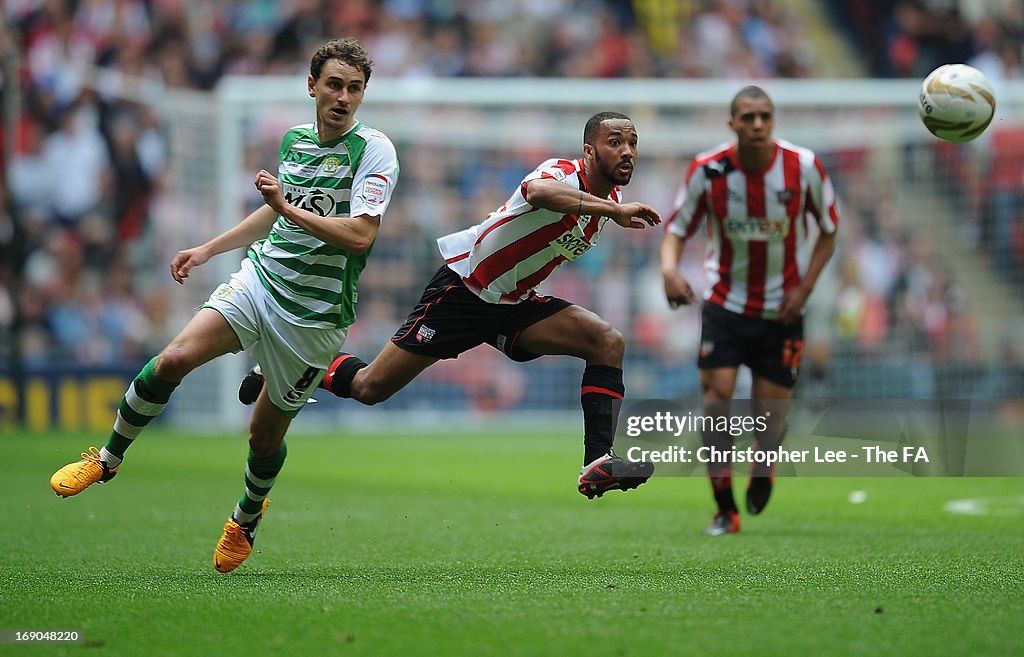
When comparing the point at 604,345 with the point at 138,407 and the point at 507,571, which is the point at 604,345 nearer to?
the point at 507,571

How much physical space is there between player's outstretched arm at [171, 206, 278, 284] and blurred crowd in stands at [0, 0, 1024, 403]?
11.6m

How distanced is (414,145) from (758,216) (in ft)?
34.2

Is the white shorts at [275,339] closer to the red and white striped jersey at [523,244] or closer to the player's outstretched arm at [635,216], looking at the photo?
the red and white striped jersey at [523,244]

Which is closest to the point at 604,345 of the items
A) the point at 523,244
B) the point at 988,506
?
the point at 523,244

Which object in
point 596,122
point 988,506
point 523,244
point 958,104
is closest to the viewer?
point 596,122

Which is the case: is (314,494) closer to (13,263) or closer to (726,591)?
(726,591)

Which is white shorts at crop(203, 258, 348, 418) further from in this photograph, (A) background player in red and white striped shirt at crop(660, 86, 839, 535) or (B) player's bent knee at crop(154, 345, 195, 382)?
(A) background player in red and white striped shirt at crop(660, 86, 839, 535)

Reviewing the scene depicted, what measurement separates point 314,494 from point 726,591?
5.90m

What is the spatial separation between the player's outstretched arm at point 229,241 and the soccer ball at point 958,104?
12.8 ft

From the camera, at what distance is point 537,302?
7.74 meters

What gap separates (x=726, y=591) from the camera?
6.09 meters

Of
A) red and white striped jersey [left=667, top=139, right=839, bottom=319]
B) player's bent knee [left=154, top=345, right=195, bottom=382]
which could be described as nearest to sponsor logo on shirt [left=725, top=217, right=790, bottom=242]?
red and white striped jersey [left=667, top=139, right=839, bottom=319]

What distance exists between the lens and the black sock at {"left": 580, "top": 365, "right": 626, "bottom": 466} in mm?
7195

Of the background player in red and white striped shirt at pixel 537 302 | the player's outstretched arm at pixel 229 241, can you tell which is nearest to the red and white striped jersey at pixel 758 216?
the background player in red and white striped shirt at pixel 537 302
